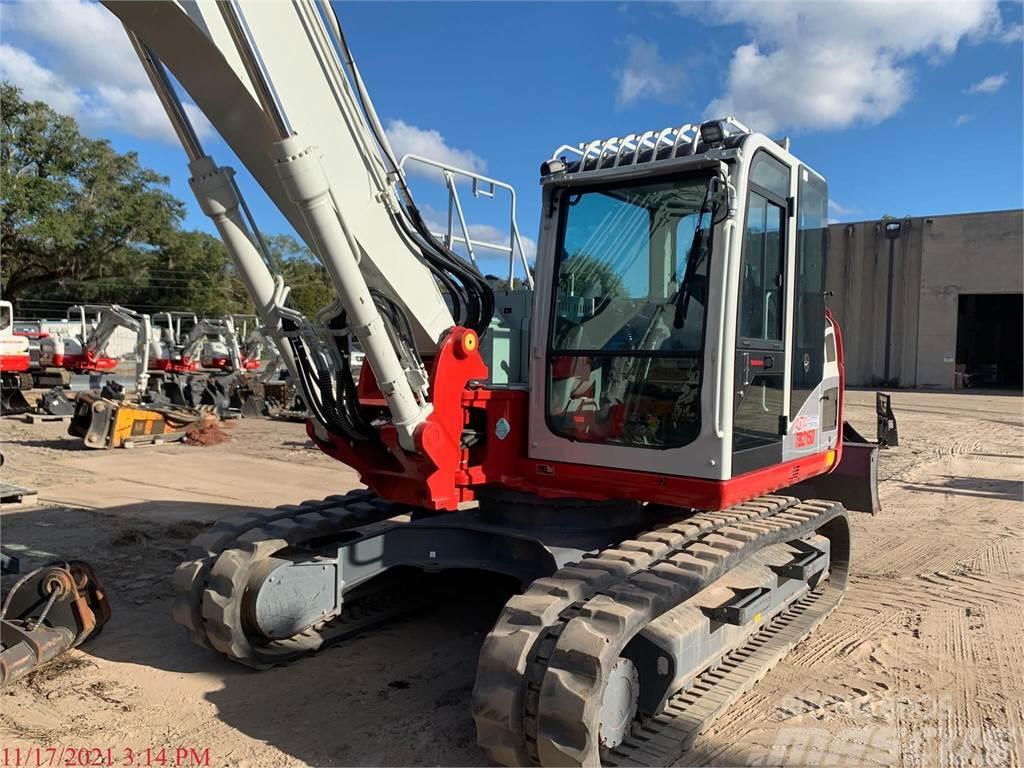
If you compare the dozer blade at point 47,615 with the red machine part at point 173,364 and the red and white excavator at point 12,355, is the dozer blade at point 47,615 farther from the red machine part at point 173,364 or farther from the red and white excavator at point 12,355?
the red machine part at point 173,364

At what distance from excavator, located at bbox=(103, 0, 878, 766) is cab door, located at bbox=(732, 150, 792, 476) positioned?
17mm

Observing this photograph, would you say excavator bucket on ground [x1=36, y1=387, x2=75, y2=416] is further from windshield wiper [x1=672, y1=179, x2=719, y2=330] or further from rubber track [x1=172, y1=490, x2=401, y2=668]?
windshield wiper [x1=672, y1=179, x2=719, y2=330]

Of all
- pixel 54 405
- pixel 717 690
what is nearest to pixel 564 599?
pixel 717 690

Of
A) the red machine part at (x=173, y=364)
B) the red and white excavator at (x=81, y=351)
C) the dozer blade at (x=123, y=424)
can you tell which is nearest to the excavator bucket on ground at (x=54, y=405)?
the dozer blade at (x=123, y=424)

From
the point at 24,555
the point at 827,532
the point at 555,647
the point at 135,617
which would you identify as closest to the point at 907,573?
the point at 827,532

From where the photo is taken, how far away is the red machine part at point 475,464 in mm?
3834

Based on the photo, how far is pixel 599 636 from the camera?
3059 mm

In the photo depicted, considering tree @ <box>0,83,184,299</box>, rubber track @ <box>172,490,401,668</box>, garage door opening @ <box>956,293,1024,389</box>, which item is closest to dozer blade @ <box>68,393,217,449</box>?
rubber track @ <box>172,490,401,668</box>

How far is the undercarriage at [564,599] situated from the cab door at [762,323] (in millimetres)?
513

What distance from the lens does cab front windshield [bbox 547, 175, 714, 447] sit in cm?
384

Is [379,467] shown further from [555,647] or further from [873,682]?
[873,682]

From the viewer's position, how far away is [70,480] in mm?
9773

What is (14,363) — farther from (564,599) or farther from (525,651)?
(525,651)

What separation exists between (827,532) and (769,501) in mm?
1098
